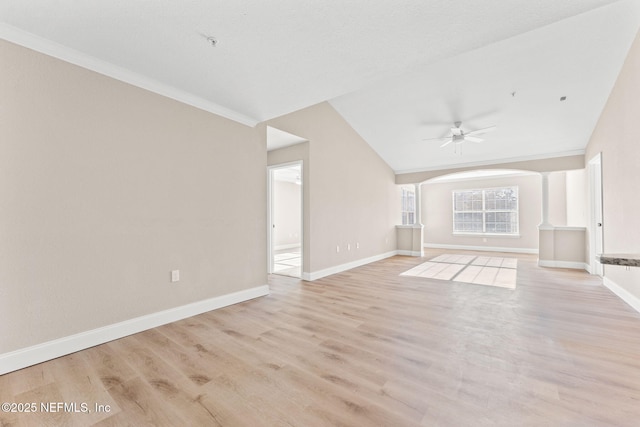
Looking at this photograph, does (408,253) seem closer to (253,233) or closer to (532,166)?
(532,166)

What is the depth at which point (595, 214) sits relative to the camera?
191 inches

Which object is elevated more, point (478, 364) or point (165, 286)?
point (165, 286)

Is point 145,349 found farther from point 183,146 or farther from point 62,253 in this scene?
point 183,146

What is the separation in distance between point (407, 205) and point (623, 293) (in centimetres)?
576

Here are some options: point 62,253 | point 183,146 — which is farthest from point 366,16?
point 62,253

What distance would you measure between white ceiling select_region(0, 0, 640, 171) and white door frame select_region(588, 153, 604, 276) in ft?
3.30

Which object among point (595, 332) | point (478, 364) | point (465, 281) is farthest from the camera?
point (465, 281)

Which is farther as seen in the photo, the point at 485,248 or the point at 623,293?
the point at 485,248

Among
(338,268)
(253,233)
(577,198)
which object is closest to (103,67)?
(253,233)

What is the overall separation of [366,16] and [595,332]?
11.2 feet

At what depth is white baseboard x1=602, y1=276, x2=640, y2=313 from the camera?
305 centimetres

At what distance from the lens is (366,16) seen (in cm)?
185

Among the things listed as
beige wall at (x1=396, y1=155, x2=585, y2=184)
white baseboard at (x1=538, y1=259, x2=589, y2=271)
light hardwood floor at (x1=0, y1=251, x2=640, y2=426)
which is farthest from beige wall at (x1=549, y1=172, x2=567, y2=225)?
light hardwood floor at (x1=0, y1=251, x2=640, y2=426)

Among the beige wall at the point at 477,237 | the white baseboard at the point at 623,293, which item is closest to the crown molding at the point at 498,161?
the beige wall at the point at 477,237
